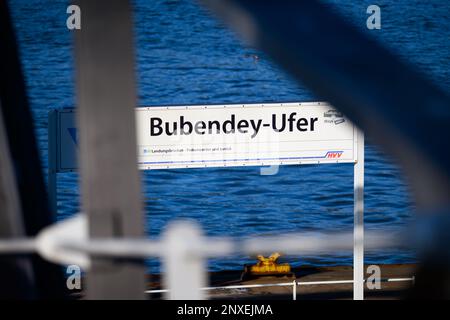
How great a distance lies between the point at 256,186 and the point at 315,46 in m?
27.0

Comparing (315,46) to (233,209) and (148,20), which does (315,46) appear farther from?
(148,20)

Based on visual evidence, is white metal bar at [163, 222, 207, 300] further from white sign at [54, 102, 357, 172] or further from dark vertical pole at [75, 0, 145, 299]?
white sign at [54, 102, 357, 172]

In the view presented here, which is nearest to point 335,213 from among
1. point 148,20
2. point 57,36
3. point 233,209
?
point 233,209

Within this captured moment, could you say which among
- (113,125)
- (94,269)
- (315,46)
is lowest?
(94,269)

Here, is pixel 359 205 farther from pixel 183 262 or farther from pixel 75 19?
pixel 183 262

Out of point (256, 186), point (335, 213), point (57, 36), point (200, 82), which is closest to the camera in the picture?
point (335, 213)

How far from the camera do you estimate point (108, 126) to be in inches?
60.3

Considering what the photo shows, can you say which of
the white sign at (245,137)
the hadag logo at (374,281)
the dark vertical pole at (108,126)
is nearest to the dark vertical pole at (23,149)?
the dark vertical pole at (108,126)

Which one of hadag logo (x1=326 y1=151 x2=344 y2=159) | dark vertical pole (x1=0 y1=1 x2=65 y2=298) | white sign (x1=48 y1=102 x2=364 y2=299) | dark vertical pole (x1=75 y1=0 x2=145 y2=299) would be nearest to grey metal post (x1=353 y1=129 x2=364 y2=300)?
white sign (x1=48 y1=102 x2=364 y2=299)

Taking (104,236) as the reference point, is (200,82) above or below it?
below

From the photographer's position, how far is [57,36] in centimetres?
4056

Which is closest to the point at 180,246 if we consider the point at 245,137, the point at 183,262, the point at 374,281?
the point at 183,262

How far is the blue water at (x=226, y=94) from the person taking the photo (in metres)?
24.9

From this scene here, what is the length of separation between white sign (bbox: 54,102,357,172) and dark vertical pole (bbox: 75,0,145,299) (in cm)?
637
